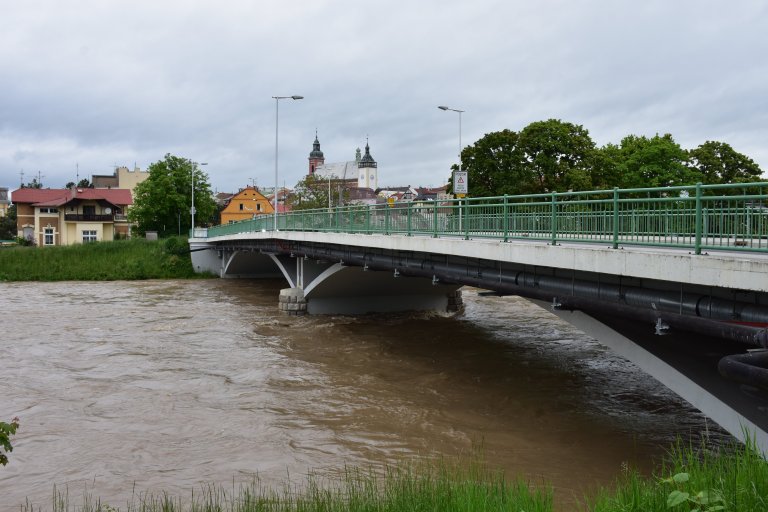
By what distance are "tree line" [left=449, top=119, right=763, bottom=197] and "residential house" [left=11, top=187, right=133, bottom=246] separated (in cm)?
4926

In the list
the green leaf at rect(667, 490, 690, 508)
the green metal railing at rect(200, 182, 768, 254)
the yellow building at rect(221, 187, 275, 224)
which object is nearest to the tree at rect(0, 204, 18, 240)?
the yellow building at rect(221, 187, 275, 224)

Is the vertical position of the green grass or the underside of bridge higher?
the underside of bridge

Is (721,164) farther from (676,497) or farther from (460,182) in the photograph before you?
(676,497)

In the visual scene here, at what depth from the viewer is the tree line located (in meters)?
44.7

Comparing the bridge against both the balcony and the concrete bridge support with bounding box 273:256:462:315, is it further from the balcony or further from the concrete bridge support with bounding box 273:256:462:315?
the balcony

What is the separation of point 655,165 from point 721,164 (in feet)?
13.3

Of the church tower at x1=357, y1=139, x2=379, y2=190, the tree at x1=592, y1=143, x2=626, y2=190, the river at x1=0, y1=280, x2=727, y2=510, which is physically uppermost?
the church tower at x1=357, y1=139, x2=379, y2=190

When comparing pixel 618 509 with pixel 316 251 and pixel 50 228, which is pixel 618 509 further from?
pixel 50 228

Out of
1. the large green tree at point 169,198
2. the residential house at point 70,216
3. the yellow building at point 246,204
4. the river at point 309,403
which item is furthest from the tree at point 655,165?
the yellow building at point 246,204

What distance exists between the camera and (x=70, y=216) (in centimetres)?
7738

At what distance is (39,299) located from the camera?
3619cm

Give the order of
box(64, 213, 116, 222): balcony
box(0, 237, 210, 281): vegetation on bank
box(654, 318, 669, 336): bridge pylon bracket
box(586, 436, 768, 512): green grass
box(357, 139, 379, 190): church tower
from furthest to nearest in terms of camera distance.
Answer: box(357, 139, 379, 190): church tower < box(64, 213, 116, 222): balcony < box(0, 237, 210, 281): vegetation on bank < box(654, 318, 669, 336): bridge pylon bracket < box(586, 436, 768, 512): green grass

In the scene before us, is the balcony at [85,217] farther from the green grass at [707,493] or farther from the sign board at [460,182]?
the green grass at [707,493]

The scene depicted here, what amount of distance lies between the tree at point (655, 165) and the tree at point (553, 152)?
10.8 feet
